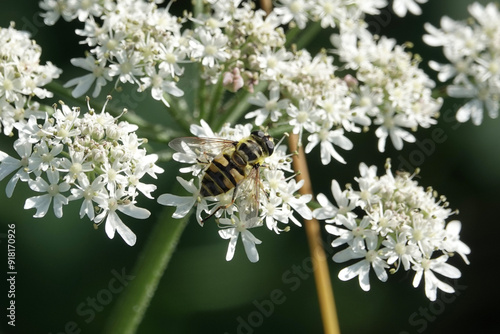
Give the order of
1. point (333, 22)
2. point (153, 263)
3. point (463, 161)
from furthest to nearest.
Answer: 1. point (463, 161)
2. point (333, 22)
3. point (153, 263)

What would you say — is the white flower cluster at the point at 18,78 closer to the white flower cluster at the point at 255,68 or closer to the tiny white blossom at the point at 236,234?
the white flower cluster at the point at 255,68

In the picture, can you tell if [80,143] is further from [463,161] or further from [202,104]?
[463,161]

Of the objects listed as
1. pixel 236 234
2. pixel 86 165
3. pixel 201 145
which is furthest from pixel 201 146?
pixel 86 165

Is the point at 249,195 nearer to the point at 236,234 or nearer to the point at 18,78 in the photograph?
the point at 236,234

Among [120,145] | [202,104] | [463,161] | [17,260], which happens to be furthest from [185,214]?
[463,161]

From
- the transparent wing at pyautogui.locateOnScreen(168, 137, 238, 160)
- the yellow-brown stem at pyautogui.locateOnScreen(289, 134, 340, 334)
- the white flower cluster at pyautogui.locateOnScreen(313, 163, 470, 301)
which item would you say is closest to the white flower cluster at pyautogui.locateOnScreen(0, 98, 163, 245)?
the transparent wing at pyautogui.locateOnScreen(168, 137, 238, 160)

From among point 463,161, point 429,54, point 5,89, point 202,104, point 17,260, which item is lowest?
point 17,260

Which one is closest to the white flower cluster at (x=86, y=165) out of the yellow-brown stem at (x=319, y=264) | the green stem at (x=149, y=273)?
the green stem at (x=149, y=273)
